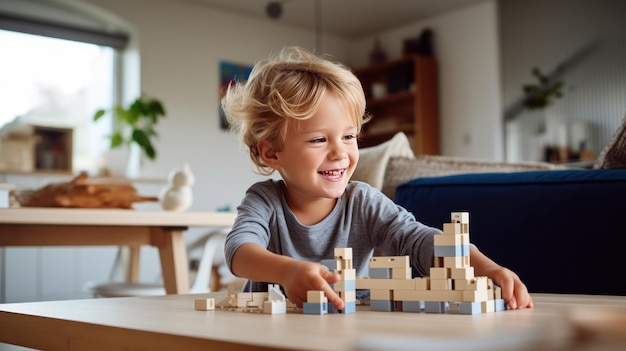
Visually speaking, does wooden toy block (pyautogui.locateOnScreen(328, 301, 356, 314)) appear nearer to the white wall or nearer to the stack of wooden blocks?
the stack of wooden blocks

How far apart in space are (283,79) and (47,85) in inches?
196

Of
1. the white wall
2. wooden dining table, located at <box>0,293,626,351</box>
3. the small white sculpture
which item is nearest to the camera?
wooden dining table, located at <box>0,293,626,351</box>

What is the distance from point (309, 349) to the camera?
552 mm

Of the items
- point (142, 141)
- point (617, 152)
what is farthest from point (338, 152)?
point (142, 141)

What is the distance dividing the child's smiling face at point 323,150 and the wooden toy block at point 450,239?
29 centimetres

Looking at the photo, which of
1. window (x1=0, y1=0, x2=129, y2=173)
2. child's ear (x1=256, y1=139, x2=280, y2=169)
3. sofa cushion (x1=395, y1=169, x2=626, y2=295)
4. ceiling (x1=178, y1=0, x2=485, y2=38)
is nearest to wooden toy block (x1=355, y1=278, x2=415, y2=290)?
child's ear (x1=256, y1=139, x2=280, y2=169)

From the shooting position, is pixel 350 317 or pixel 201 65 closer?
pixel 350 317

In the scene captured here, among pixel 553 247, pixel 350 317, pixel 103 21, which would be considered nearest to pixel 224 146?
pixel 103 21

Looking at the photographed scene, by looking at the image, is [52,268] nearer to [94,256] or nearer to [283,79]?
[94,256]

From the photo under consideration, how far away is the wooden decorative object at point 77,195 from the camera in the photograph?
2.36 meters

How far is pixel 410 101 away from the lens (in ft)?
22.7

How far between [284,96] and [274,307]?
421 millimetres

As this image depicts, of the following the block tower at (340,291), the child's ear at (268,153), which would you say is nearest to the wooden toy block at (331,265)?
the block tower at (340,291)

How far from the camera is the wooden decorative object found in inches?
93.0
